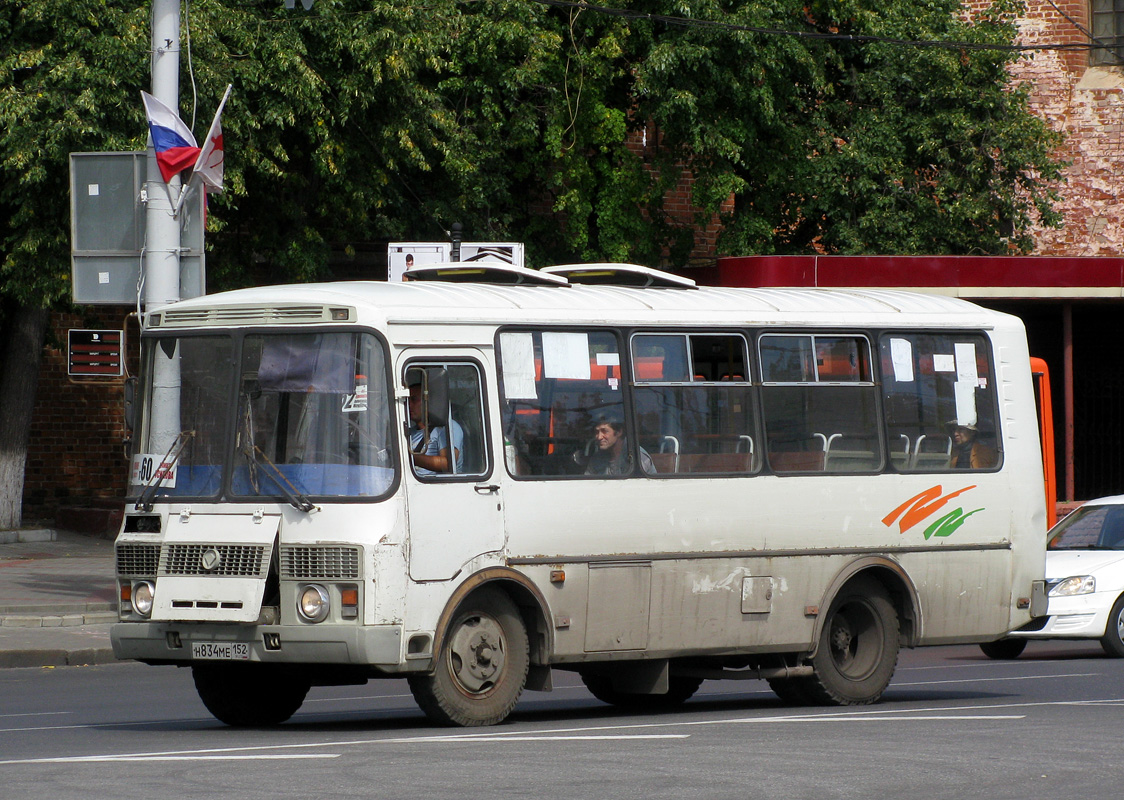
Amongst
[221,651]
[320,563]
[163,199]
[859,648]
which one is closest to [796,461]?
[859,648]

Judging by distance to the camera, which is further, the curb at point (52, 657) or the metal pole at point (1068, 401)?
the metal pole at point (1068, 401)

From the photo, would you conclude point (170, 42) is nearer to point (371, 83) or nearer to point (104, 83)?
point (104, 83)

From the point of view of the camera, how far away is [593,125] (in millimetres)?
26484

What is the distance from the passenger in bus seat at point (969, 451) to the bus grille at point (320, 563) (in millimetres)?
4574

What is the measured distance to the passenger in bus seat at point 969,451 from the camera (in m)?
11.9

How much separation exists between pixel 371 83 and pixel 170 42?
6.43 m

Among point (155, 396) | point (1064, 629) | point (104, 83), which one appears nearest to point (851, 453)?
point (155, 396)

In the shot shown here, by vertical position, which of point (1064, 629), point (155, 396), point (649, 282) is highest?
point (649, 282)

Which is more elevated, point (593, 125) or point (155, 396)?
point (593, 125)

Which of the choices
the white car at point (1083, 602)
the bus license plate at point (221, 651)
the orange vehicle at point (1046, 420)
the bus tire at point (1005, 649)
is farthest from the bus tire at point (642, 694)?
the orange vehicle at point (1046, 420)

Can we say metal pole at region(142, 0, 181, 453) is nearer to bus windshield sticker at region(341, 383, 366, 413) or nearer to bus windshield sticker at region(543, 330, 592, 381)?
bus windshield sticker at region(543, 330, 592, 381)

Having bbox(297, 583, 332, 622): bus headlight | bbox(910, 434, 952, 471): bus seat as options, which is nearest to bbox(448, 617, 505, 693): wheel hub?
bbox(297, 583, 332, 622): bus headlight

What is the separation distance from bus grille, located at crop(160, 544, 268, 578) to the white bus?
0.05 ft

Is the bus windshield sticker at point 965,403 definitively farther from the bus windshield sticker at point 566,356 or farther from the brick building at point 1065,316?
the brick building at point 1065,316
